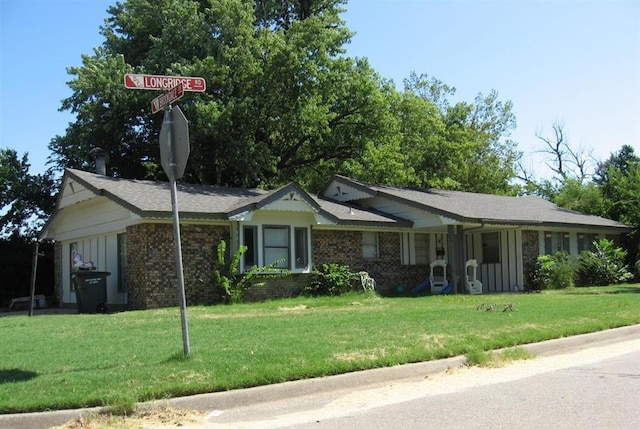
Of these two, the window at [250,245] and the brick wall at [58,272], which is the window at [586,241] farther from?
the brick wall at [58,272]

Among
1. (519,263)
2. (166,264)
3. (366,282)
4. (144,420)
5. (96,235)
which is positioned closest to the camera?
(144,420)

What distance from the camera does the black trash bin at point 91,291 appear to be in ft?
58.5

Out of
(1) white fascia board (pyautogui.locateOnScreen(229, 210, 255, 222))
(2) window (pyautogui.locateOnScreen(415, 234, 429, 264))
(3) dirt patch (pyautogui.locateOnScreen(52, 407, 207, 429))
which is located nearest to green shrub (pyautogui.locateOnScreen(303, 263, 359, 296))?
(1) white fascia board (pyautogui.locateOnScreen(229, 210, 255, 222))

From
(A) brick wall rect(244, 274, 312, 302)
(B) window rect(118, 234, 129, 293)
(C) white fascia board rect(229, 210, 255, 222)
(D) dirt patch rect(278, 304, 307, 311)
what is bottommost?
(D) dirt patch rect(278, 304, 307, 311)

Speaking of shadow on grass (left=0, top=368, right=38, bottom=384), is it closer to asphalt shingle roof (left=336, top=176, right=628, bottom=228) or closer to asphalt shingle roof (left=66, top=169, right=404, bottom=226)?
asphalt shingle roof (left=66, top=169, right=404, bottom=226)

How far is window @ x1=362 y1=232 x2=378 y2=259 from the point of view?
76.0 ft

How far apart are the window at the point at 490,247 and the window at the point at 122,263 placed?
45.4ft

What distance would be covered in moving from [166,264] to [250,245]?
9.66 ft

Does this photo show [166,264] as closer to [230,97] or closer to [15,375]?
[15,375]

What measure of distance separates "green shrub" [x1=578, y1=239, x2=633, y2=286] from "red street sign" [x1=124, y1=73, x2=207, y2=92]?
69.8 feet

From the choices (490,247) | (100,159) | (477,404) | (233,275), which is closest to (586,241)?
(490,247)

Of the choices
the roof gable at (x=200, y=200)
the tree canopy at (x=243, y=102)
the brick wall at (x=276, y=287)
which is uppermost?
the tree canopy at (x=243, y=102)

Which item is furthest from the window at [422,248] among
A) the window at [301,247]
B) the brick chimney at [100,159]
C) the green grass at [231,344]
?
the brick chimney at [100,159]

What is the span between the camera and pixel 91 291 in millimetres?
17922
